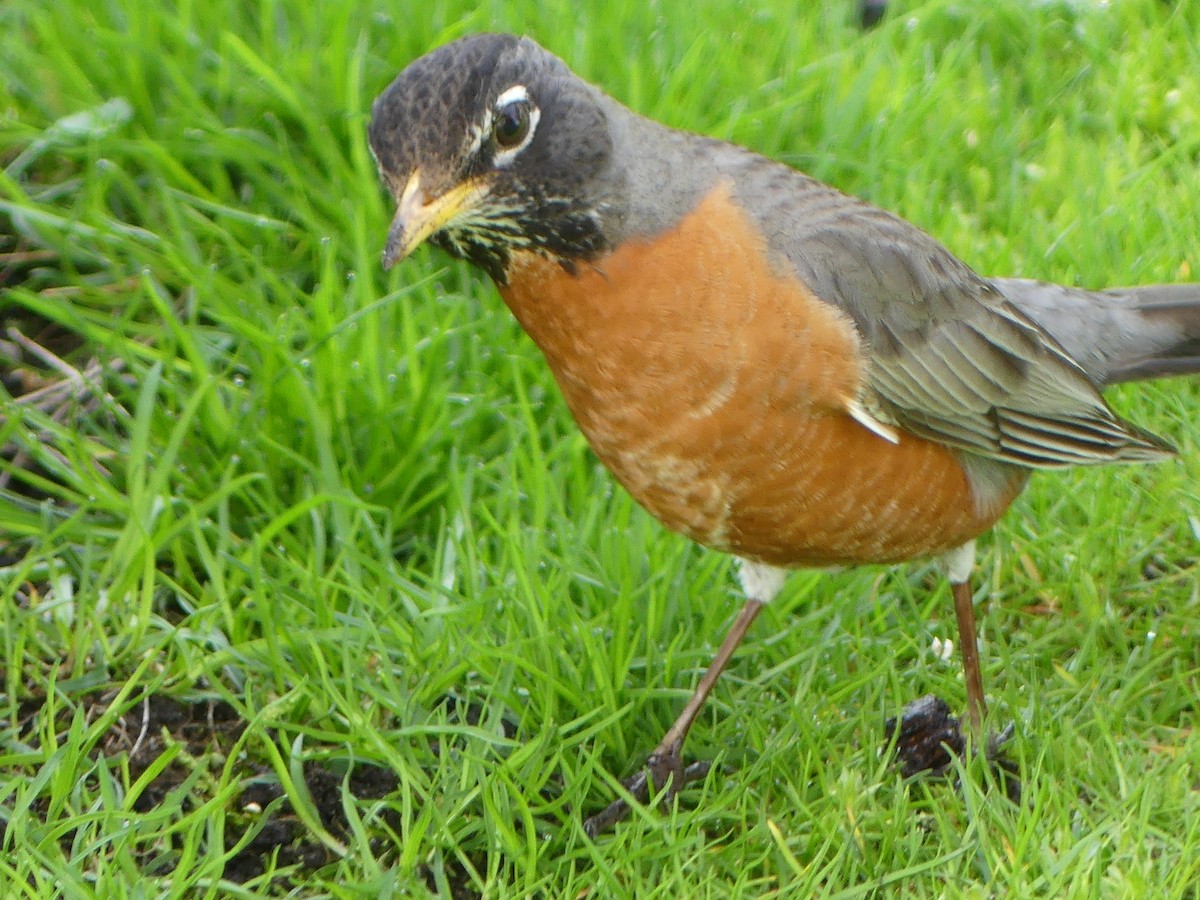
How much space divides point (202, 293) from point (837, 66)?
2302 millimetres

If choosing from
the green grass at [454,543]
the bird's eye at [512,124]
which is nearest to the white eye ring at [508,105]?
the bird's eye at [512,124]

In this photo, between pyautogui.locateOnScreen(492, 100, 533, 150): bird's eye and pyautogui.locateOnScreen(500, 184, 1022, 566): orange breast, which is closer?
pyautogui.locateOnScreen(492, 100, 533, 150): bird's eye

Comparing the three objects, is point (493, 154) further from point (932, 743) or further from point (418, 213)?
point (932, 743)

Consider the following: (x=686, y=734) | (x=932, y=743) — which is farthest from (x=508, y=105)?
(x=932, y=743)

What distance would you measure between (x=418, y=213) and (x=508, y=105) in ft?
0.88

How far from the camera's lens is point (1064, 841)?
3299mm

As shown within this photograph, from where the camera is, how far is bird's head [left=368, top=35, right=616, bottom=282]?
3.00 m

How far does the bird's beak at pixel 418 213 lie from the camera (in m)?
2.96

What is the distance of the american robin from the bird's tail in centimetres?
39

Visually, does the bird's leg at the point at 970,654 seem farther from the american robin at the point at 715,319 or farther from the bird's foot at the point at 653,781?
the bird's foot at the point at 653,781

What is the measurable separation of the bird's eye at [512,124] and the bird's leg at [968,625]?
152cm

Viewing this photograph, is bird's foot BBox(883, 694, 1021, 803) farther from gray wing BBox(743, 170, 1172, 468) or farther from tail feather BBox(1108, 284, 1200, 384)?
tail feather BBox(1108, 284, 1200, 384)

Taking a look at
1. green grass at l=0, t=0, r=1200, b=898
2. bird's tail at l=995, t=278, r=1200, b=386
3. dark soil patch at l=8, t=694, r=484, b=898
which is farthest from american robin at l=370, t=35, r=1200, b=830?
dark soil patch at l=8, t=694, r=484, b=898

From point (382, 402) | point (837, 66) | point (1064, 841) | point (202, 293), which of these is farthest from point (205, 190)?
point (1064, 841)
